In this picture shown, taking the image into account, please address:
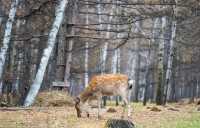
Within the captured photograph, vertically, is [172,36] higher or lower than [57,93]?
higher

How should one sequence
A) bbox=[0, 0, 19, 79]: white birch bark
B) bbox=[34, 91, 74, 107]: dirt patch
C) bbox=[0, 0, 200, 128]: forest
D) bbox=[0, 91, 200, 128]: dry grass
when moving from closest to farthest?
bbox=[0, 91, 200, 128]: dry grass, bbox=[0, 0, 200, 128]: forest, bbox=[0, 0, 19, 79]: white birch bark, bbox=[34, 91, 74, 107]: dirt patch

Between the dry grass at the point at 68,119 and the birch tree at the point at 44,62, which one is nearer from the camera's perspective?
the dry grass at the point at 68,119

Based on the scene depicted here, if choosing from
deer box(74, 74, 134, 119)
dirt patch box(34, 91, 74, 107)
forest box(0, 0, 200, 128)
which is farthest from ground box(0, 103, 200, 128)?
dirt patch box(34, 91, 74, 107)

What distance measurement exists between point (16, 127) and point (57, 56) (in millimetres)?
12169

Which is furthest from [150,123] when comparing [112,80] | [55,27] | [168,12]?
[168,12]

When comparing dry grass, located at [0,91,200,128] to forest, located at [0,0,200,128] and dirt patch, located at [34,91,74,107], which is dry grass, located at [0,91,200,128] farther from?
dirt patch, located at [34,91,74,107]

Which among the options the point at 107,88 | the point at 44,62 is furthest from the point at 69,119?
the point at 44,62

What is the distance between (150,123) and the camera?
17141 mm

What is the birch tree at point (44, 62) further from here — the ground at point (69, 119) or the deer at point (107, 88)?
the deer at point (107, 88)

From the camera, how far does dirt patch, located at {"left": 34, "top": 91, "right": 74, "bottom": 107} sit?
23312 mm

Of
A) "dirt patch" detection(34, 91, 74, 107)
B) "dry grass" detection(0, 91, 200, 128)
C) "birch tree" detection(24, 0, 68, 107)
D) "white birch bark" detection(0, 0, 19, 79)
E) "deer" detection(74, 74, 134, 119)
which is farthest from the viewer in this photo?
"dirt patch" detection(34, 91, 74, 107)

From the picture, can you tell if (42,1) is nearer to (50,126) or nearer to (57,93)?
(57,93)

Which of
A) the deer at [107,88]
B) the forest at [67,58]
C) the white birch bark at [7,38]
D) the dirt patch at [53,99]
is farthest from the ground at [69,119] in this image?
the dirt patch at [53,99]

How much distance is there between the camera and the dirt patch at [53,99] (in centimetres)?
2331
